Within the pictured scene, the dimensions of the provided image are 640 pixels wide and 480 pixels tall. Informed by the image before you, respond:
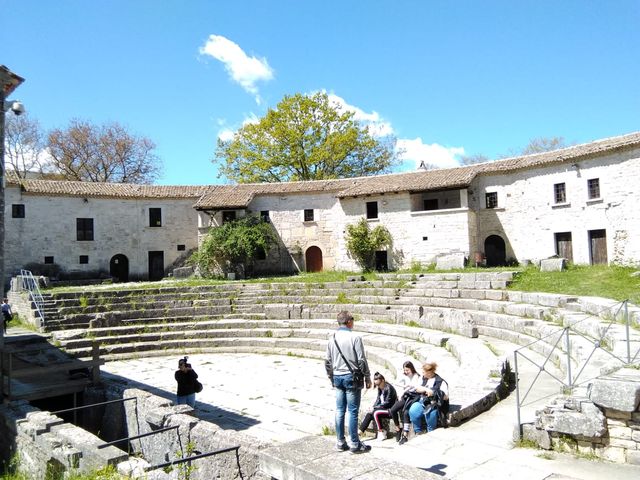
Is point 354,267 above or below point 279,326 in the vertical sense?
above

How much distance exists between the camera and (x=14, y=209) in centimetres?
2494

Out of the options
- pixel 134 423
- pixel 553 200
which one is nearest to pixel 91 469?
pixel 134 423

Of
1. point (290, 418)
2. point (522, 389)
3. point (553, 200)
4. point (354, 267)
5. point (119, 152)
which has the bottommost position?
point (290, 418)

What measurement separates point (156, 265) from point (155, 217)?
2970 millimetres

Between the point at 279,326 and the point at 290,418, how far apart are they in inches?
320

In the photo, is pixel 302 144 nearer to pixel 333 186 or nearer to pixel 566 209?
pixel 333 186

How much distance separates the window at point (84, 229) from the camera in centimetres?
2680

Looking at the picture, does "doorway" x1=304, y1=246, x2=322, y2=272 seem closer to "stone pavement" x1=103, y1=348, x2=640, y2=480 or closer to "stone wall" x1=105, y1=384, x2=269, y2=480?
"stone pavement" x1=103, y1=348, x2=640, y2=480

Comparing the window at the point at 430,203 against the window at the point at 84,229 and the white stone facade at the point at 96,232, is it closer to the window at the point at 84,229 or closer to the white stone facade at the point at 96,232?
the white stone facade at the point at 96,232

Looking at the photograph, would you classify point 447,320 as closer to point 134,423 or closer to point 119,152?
point 134,423

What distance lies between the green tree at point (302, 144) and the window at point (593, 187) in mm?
20181

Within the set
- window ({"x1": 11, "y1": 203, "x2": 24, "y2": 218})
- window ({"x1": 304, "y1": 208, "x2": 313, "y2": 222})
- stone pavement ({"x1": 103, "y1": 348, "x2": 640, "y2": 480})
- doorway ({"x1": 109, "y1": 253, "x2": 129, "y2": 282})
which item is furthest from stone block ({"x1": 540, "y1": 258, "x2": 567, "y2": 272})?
window ({"x1": 11, "y1": 203, "x2": 24, "y2": 218})

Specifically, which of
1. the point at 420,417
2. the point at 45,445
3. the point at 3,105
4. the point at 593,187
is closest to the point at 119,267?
the point at 3,105

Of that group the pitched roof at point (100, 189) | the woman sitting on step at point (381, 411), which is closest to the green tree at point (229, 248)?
the pitched roof at point (100, 189)
